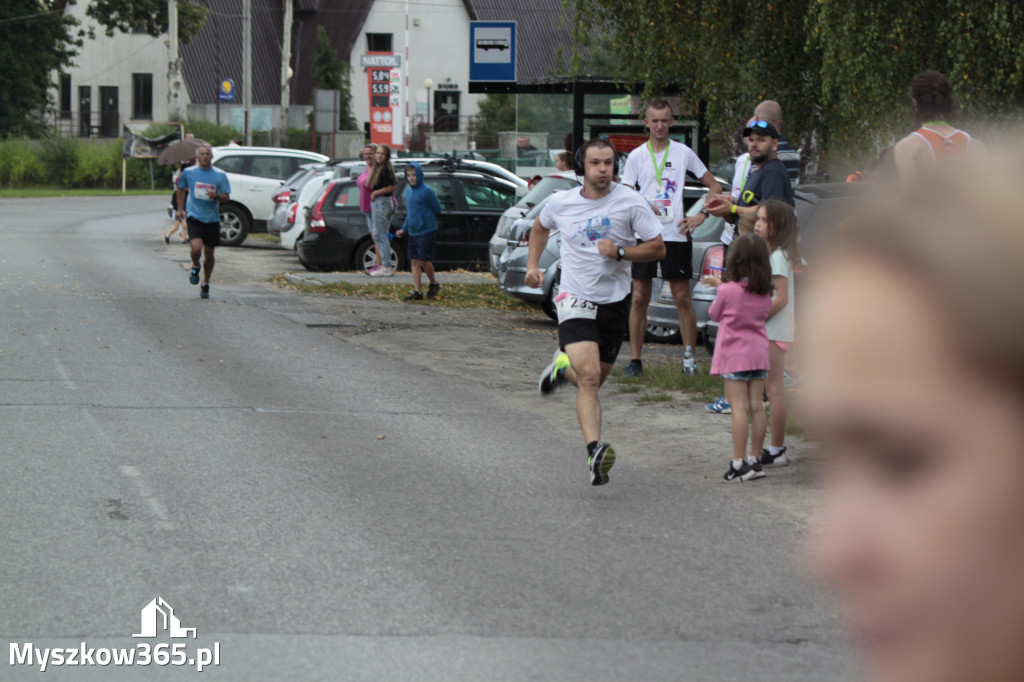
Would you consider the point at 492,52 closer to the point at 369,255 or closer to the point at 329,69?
the point at 369,255

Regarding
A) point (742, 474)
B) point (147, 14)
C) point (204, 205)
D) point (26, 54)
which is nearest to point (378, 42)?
point (147, 14)

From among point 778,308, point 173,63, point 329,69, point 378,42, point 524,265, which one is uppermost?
point 378,42

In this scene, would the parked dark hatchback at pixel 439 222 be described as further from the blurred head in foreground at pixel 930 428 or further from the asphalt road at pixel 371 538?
the blurred head in foreground at pixel 930 428

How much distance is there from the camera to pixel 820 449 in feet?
2.80

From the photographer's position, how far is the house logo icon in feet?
14.5

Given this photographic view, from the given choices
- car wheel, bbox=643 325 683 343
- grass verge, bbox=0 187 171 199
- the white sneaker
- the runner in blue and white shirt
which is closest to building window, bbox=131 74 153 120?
grass verge, bbox=0 187 171 199

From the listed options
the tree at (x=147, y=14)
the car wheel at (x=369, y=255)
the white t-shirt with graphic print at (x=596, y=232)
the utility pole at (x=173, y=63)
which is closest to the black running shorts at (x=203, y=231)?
the car wheel at (x=369, y=255)

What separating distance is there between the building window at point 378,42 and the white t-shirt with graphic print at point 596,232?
62370 millimetres

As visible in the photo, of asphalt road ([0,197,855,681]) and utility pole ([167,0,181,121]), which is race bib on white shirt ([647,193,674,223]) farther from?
utility pole ([167,0,181,121])

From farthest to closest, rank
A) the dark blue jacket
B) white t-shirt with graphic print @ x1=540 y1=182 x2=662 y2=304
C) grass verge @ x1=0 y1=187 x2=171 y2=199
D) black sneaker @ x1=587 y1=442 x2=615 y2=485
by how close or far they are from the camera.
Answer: grass verge @ x1=0 y1=187 x2=171 y2=199
the dark blue jacket
white t-shirt with graphic print @ x1=540 y1=182 x2=662 y2=304
black sneaker @ x1=587 y1=442 x2=615 y2=485

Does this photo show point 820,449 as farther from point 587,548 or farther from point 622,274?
point 622,274

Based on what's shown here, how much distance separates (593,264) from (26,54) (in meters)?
54.5

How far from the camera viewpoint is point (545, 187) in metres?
16.6

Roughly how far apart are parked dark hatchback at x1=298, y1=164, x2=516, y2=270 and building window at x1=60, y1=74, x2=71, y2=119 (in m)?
52.8
